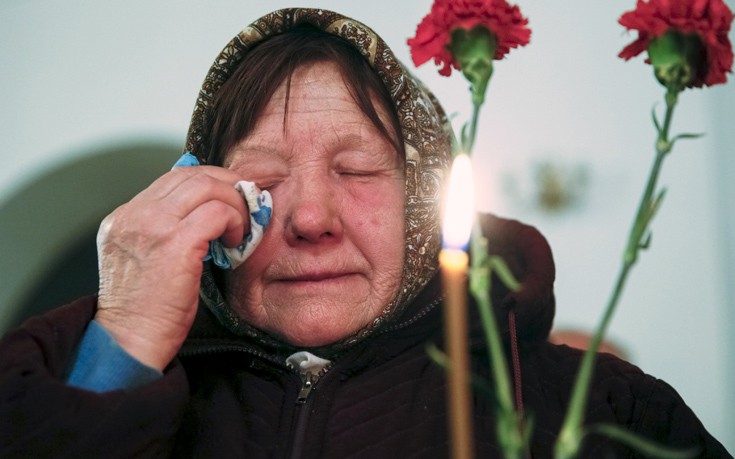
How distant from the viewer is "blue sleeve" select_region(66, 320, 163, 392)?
1.12 meters

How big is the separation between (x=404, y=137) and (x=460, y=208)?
957mm

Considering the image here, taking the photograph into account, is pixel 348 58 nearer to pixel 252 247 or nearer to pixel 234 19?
pixel 252 247

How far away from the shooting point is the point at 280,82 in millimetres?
1465

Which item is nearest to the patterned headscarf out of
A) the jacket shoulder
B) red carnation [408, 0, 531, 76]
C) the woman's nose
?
the woman's nose

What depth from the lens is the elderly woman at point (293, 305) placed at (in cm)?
113

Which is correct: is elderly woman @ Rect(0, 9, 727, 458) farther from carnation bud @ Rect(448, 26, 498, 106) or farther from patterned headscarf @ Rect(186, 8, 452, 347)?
carnation bud @ Rect(448, 26, 498, 106)

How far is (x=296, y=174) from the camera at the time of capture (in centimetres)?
138

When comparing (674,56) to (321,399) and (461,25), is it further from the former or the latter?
(321,399)

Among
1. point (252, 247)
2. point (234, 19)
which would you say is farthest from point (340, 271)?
point (234, 19)

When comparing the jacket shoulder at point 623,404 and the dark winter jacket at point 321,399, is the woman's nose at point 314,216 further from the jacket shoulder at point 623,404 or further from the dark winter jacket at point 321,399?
the jacket shoulder at point 623,404

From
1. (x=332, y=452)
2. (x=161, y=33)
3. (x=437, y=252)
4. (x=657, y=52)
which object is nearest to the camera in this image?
(x=657, y=52)

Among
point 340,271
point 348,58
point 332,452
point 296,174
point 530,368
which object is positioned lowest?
point 332,452

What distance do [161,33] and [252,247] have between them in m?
1.60

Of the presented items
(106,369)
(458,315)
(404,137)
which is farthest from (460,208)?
(404,137)
